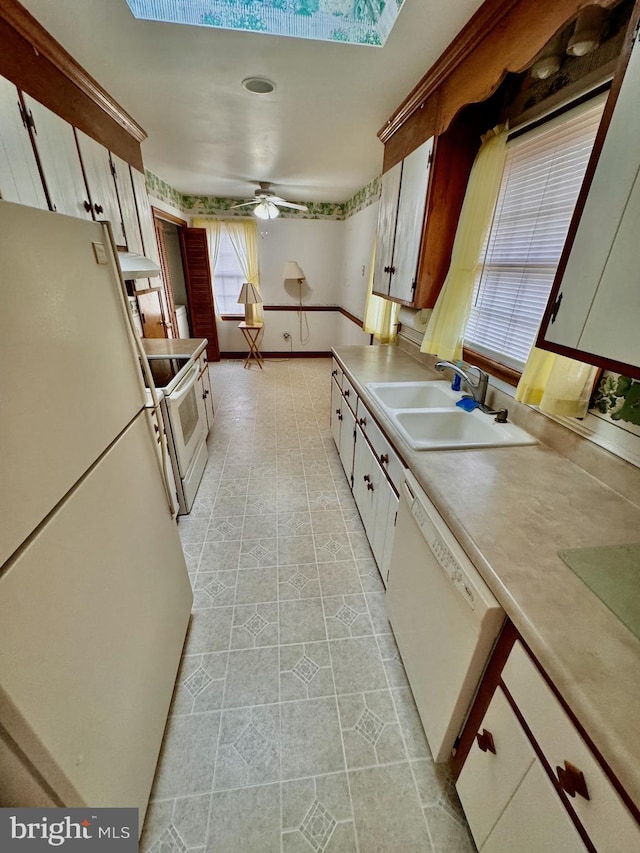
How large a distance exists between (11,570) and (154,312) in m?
3.23

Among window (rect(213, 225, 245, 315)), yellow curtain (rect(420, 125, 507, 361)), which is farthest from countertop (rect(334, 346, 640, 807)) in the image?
window (rect(213, 225, 245, 315))

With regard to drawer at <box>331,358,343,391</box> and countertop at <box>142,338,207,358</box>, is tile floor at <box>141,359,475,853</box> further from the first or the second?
countertop at <box>142,338,207,358</box>

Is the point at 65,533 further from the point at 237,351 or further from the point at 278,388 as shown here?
the point at 237,351

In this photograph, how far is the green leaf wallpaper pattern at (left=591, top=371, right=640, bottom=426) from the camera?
0.80 m

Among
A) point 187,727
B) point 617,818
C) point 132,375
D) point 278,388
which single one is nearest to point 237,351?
point 278,388

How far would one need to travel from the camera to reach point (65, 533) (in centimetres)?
74

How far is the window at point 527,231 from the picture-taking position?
131 cm

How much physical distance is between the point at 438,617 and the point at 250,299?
4885mm

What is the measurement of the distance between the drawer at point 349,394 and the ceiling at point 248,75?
1.54 meters

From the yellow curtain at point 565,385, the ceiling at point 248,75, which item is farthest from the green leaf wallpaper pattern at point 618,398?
the ceiling at point 248,75

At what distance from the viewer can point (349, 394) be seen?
2.32 m

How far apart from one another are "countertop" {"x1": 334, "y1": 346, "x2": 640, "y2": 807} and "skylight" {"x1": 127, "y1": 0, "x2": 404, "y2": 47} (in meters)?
1.59

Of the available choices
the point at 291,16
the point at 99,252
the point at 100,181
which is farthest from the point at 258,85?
the point at 99,252

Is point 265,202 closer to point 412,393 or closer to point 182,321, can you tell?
point 182,321
